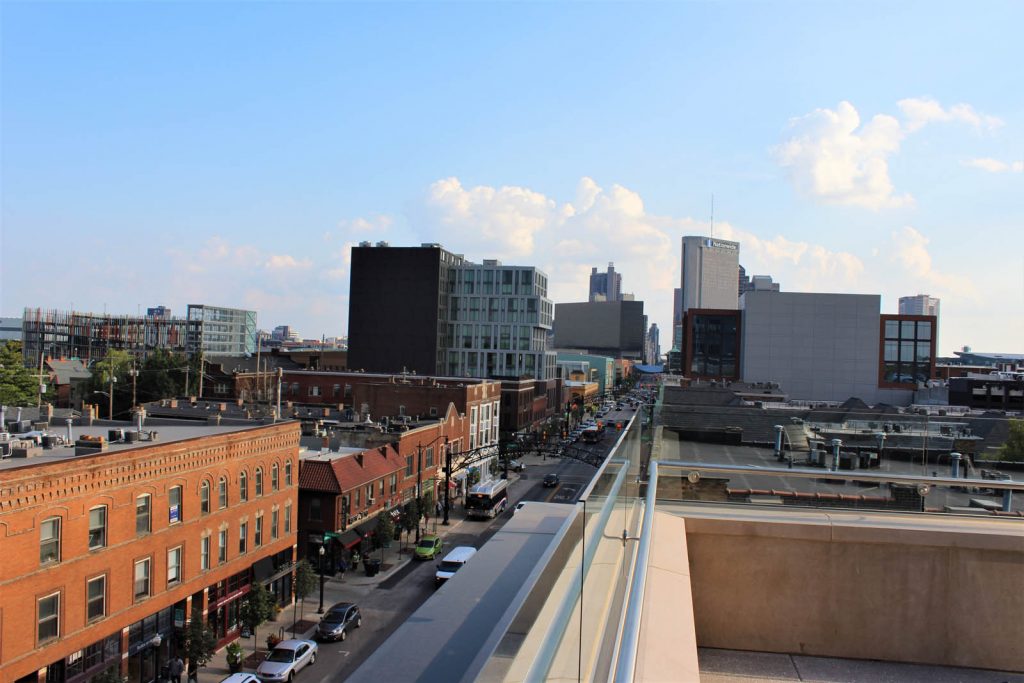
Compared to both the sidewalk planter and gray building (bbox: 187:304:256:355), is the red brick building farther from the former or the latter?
gray building (bbox: 187:304:256:355)

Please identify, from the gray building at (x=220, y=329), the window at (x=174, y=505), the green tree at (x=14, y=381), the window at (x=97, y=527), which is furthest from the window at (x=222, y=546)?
the gray building at (x=220, y=329)

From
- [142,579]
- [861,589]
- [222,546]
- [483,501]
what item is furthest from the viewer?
[483,501]

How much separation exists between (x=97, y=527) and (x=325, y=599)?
13.3 metres

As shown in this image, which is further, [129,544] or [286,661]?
[286,661]

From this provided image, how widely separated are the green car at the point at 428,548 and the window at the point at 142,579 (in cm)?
1693

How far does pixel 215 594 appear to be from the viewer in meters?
23.8

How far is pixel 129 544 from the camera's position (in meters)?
19.5

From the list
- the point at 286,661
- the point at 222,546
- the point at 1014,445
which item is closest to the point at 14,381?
the point at 222,546

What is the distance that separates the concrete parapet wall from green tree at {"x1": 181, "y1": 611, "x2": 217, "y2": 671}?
63.5 feet

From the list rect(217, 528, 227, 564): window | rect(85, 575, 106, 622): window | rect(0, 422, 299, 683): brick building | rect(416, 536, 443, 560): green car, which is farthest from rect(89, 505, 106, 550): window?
rect(416, 536, 443, 560): green car

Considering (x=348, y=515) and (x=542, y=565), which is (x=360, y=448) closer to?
(x=348, y=515)

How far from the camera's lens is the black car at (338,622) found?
24.9m

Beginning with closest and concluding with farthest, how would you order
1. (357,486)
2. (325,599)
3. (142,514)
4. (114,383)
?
(142,514) → (325,599) → (357,486) → (114,383)

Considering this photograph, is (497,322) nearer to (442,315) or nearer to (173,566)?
(442,315)
